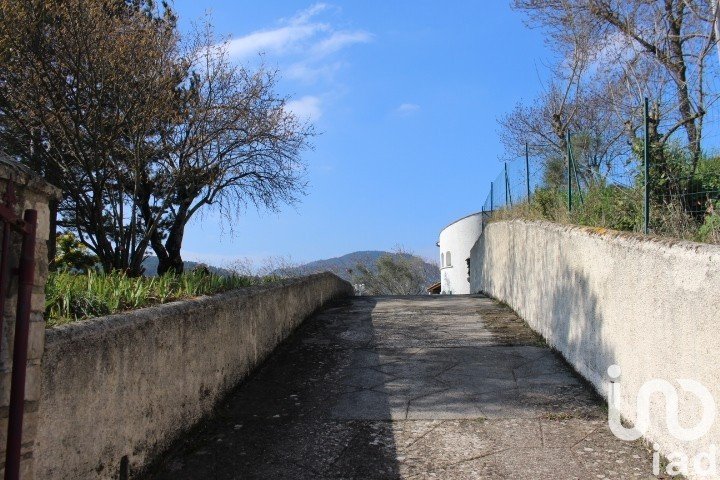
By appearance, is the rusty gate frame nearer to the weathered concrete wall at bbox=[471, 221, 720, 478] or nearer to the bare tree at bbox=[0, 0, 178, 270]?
the weathered concrete wall at bbox=[471, 221, 720, 478]

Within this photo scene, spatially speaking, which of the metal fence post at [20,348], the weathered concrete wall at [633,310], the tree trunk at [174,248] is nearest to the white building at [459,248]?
the tree trunk at [174,248]

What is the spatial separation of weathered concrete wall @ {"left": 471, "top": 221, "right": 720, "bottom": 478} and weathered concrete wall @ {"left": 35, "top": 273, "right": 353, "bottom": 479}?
3348mm

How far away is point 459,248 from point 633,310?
28064 mm

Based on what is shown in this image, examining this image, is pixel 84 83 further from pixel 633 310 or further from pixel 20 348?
pixel 633 310

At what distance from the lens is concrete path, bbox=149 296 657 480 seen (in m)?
4.13

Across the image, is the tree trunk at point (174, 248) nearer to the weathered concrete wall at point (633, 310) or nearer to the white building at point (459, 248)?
the weathered concrete wall at point (633, 310)

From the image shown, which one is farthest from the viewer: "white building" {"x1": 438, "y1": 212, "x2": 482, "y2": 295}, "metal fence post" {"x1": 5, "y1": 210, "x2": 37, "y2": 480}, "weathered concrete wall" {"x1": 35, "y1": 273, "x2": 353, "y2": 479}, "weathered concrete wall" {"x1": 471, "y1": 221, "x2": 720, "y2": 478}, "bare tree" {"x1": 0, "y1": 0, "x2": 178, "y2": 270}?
"white building" {"x1": 438, "y1": 212, "x2": 482, "y2": 295}

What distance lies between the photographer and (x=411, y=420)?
4.99 meters

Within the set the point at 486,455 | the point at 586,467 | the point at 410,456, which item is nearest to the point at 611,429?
the point at 586,467

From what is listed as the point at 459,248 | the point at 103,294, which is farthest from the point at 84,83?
the point at 459,248

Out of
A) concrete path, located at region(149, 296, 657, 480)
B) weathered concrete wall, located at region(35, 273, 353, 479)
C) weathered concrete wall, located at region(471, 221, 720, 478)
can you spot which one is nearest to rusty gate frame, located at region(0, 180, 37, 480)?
weathered concrete wall, located at region(35, 273, 353, 479)

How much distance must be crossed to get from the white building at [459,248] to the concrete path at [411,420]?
76.5 ft

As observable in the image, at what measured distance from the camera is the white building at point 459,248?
102 feet

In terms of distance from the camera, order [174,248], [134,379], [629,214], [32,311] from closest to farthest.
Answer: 1. [32,311]
2. [134,379]
3. [629,214]
4. [174,248]
